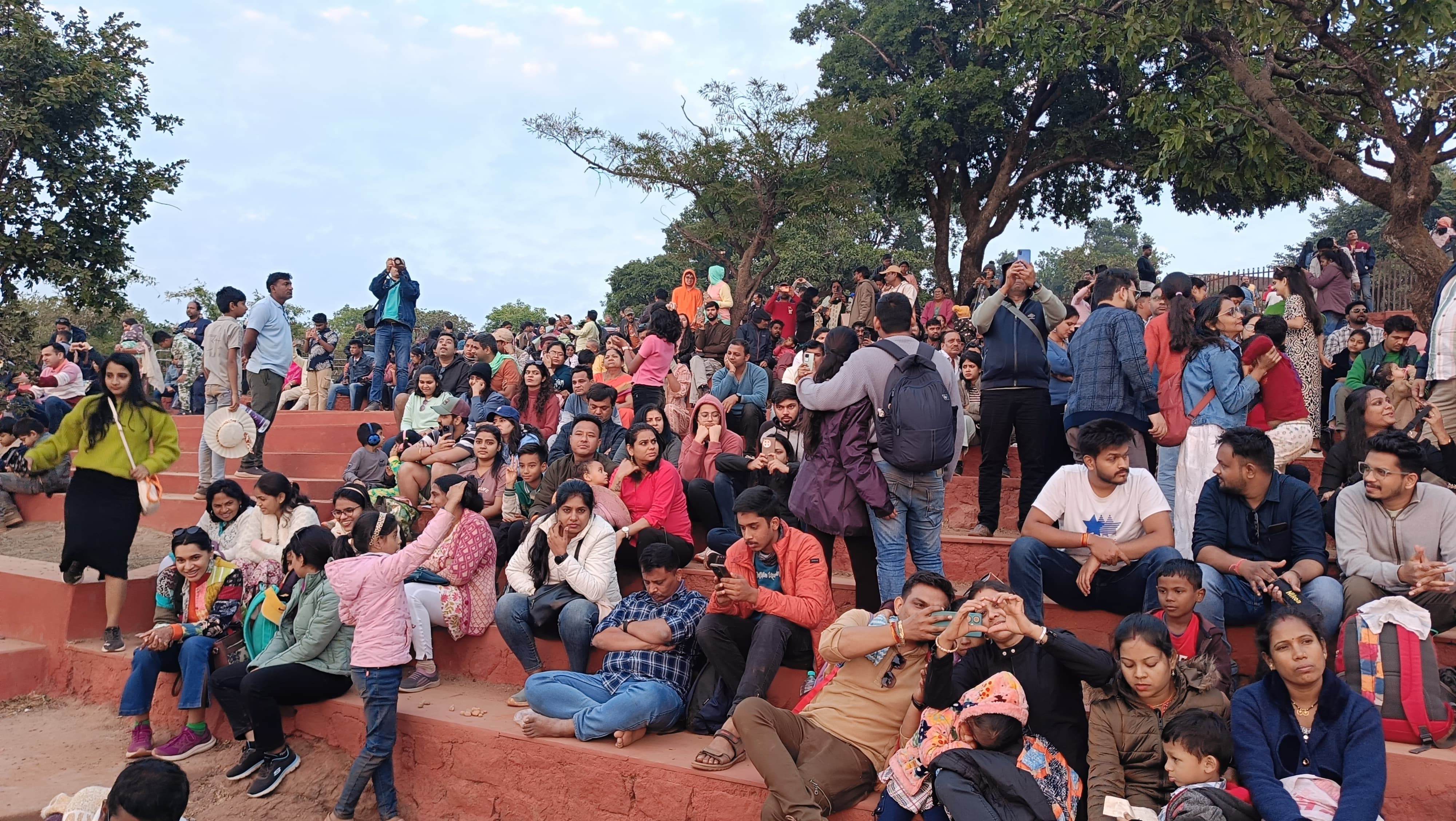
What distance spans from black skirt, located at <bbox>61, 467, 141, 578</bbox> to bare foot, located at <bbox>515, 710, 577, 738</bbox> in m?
3.40

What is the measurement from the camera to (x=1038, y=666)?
406 cm

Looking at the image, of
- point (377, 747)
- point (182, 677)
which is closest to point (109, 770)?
point (182, 677)

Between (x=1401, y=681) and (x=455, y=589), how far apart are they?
4896mm

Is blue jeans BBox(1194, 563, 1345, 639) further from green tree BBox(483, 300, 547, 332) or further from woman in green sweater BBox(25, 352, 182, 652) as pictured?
green tree BBox(483, 300, 547, 332)

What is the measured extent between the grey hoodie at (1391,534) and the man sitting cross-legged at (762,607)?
7.87ft

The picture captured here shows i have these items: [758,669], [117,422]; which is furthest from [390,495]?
[758,669]

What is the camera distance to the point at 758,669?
15.7 feet

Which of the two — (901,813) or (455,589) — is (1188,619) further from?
(455,589)

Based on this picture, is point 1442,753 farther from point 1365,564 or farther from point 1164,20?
point 1164,20

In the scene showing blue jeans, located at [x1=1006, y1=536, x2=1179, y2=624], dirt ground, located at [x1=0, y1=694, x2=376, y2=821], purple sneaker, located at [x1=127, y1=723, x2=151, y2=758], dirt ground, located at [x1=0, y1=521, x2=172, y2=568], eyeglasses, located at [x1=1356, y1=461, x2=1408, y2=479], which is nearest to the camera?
eyeglasses, located at [x1=1356, y1=461, x2=1408, y2=479]

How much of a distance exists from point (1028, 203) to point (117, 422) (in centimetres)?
1900

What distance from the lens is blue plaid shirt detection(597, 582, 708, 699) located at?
5.21 meters

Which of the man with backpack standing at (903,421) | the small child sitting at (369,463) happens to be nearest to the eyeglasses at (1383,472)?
the man with backpack standing at (903,421)

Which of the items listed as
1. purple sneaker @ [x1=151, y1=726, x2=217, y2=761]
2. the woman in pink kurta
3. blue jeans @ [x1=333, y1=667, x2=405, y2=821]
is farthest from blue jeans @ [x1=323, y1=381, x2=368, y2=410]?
blue jeans @ [x1=333, y1=667, x2=405, y2=821]
